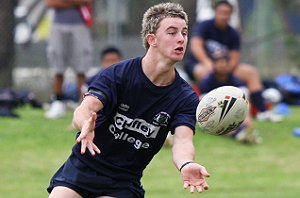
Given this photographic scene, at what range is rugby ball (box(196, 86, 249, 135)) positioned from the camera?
5992mm

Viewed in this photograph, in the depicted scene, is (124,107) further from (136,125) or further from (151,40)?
(151,40)

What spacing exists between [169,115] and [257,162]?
5.96 meters

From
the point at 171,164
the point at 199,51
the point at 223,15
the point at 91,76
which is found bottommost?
the point at 171,164

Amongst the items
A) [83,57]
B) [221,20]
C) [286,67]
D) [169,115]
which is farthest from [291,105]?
[169,115]

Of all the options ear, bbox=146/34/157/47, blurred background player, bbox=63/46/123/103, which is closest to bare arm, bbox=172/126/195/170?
ear, bbox=146/34/157/47

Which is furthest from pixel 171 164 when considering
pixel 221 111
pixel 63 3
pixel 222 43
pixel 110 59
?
pixel 221 111

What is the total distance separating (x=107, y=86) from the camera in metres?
6.16

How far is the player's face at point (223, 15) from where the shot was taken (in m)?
13.0

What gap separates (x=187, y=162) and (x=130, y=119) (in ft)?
1.81

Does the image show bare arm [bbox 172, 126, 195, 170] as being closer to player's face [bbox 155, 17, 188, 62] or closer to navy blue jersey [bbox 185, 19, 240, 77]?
player's face [bbox 155, 17, 188, 62]

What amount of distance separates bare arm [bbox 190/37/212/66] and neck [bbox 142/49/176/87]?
6841 millimetres

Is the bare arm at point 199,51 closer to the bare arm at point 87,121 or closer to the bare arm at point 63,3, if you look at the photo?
the bare arm at point 63,3

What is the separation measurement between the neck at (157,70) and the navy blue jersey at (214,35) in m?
7.08

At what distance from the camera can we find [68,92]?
1467cm
